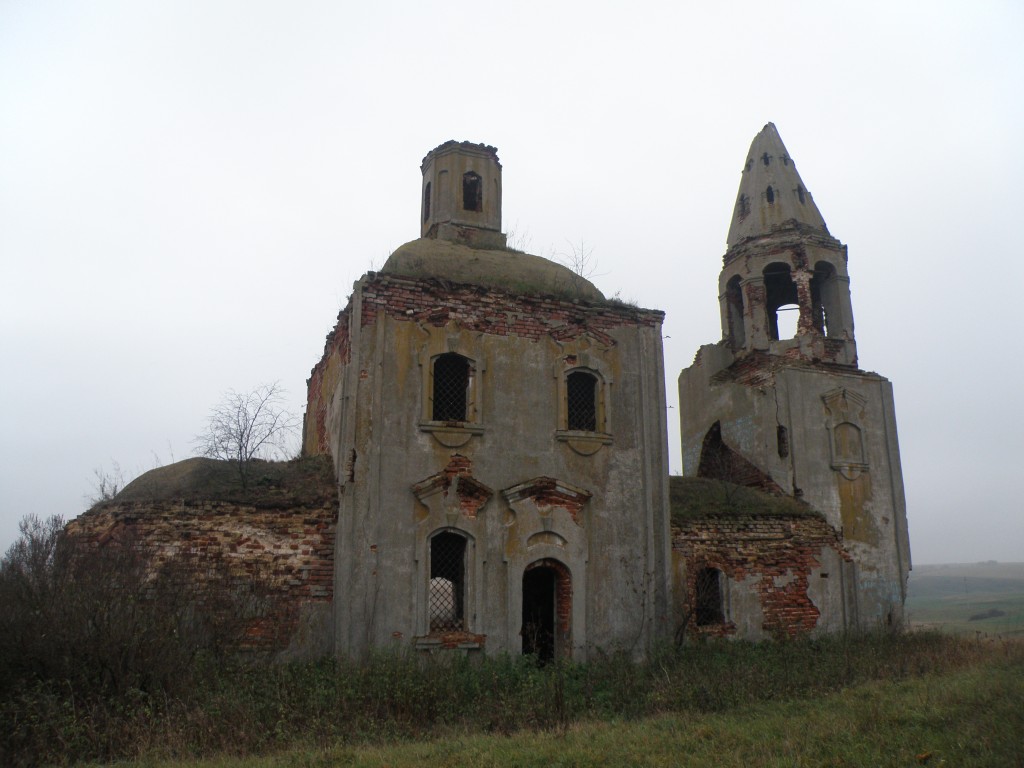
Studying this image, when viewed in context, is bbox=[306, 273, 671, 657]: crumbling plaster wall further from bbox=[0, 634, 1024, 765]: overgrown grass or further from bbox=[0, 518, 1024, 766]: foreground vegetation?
bbox=[0, 518, 1024, 766]: foreground vegetation

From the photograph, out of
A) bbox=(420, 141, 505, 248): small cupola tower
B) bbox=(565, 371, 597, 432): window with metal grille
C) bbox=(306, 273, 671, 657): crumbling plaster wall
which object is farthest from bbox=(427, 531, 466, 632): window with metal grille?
bbox=(420, 141, 505, 248): small cupola tower

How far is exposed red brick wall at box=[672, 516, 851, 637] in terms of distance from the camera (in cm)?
1502

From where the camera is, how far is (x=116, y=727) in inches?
335

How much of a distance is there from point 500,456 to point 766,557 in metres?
5.85

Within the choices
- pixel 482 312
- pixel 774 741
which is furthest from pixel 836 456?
pixel 774 741

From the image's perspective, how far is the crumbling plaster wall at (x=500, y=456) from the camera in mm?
12492

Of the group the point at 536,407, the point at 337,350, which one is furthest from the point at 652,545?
the point at 337,350

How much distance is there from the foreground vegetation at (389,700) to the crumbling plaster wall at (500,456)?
1.05 meters

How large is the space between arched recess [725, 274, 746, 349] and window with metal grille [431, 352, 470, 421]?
9.46m

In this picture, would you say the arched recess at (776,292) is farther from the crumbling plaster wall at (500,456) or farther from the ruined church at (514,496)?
the crumbling plaster wall at (500,456)

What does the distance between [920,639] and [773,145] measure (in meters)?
12.9

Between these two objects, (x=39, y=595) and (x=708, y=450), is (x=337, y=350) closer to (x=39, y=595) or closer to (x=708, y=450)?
(x=39, y=595)

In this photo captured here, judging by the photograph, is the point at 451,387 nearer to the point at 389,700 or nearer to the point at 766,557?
the point at 389,700

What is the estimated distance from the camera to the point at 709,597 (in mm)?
15086
